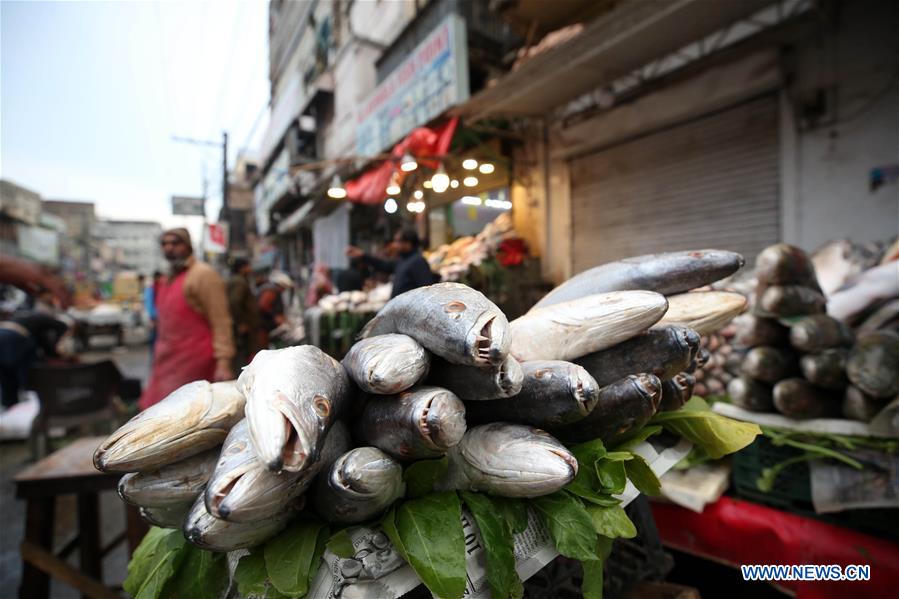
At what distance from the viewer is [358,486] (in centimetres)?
80

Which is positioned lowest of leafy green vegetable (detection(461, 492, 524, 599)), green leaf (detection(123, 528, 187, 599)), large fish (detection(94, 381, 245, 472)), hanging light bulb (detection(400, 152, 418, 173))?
green leaf (detection(123, 528, 187, 599))

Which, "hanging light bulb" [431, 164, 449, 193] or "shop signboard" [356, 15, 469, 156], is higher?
"shop signboard" [356, 15, 469, 156]

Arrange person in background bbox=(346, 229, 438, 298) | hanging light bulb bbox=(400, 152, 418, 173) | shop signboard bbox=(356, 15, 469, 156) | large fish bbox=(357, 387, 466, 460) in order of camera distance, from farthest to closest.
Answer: shop signboard bbox=(356, 15, 469, 156), hanging light bulb bbox=(400, 152, 418, 173), person in background bbox=(346, 229, 438, 298), large fish bbox=(357, 387, 466, 460)

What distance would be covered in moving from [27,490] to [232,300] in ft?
14.8

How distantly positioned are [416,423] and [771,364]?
1.98 m

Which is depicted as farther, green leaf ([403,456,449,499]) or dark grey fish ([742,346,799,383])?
dark grey fish ([742,346,799,383])

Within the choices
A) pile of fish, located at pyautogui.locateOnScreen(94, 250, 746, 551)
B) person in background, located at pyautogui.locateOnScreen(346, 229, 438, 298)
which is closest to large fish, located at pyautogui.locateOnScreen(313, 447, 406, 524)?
pile of fish, located at pyautogui.locateOnScreen(94, 250, 746, 551)

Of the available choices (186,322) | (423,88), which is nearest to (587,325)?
(186,322)

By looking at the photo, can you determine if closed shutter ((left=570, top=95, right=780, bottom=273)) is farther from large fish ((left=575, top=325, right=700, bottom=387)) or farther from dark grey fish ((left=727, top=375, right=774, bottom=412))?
large fish ((left=575, top=325, right=700, bottom=387))

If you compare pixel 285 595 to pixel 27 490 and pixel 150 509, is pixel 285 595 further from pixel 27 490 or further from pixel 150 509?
pixel 27 490

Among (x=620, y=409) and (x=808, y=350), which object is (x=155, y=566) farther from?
(x=808, y=350)

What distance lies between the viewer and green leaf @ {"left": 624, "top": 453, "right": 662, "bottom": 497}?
1069 millimetres

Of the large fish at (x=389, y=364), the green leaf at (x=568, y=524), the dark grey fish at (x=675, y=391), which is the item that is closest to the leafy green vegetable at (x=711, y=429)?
the dark grey fish at (x=675, y=391)

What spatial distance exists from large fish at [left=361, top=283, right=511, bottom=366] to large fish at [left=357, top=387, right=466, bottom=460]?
9cm
